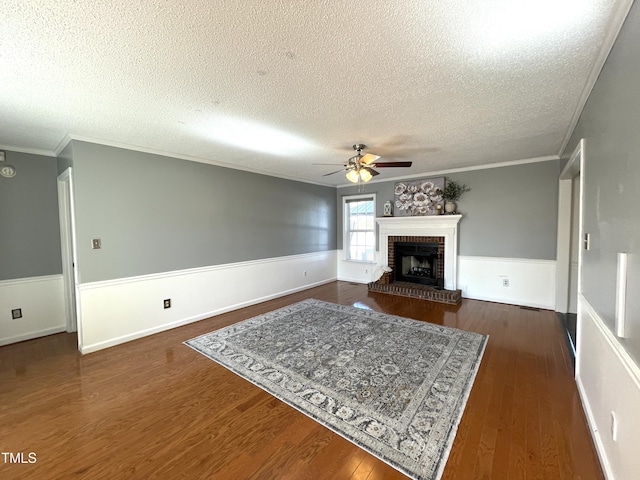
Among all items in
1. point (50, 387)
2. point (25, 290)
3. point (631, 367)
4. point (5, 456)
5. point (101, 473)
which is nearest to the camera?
point (631, 367)

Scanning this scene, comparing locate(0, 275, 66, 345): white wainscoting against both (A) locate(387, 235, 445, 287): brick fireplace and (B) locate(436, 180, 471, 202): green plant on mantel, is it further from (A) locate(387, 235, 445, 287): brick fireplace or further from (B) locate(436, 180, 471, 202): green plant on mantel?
(B) locate(436, 180, 471, 202): green plant on mantel

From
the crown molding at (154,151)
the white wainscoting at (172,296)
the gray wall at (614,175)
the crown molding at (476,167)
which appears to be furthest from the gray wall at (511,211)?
the crown molding at (154,151)

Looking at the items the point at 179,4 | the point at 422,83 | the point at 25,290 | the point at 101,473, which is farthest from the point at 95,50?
the point at 25,290

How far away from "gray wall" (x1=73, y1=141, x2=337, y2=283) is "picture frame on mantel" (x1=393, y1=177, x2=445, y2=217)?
223 centimetres

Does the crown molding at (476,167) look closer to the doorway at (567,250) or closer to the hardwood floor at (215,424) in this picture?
the doorway at (567,250)

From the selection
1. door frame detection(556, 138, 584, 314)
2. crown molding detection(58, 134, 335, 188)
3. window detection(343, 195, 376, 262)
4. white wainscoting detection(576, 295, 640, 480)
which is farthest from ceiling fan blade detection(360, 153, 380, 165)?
window detection(343, 195, 376, 262)

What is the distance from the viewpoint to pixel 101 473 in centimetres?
151

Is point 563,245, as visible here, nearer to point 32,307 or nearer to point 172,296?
point 172,296

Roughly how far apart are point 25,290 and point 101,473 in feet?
10.4

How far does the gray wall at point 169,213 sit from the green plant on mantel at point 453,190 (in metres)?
2.97

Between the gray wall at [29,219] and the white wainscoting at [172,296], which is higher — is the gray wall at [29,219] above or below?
above

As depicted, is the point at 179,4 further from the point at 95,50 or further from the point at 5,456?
the point at 5,456

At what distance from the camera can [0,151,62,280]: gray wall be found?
319 centimetres

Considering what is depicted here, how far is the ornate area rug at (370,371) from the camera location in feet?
5.67
